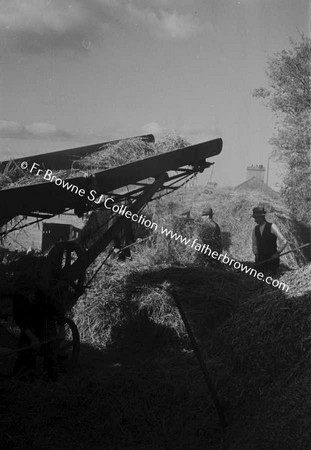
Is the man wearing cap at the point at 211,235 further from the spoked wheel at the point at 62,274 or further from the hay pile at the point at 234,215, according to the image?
the spoked wheel at the point at 62,274

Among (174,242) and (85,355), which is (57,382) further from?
(174,242)

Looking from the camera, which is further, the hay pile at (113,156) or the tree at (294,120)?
the tree at (294,120)

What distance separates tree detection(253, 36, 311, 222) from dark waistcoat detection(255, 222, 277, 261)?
337 inches

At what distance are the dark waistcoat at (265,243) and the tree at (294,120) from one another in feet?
28.1

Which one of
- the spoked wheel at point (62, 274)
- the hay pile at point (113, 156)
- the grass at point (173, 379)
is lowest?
the grass at point (173, 379)

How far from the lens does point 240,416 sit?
443 cm

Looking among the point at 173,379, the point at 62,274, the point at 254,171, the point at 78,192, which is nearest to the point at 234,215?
the point at 62,274

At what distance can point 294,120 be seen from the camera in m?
19.1

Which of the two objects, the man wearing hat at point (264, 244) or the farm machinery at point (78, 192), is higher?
the farm machinery at point (78, 192)

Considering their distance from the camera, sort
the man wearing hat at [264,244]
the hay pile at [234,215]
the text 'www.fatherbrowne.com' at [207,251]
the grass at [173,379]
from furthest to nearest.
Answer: the hay pile at [234,215] < the man wearing hat at [264,244] < the text 'www.fatherbrowne.com' at [207,251] < the grass at [173,379]

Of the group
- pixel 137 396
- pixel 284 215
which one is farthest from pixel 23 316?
pixel 284 215

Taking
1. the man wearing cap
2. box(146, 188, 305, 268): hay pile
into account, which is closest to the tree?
box(146, 188, 305, 268): hay pile

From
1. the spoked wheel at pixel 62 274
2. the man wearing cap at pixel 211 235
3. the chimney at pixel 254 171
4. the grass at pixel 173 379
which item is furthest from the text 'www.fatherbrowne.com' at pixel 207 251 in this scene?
the chimney at pixel 254 171

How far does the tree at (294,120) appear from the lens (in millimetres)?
18391
